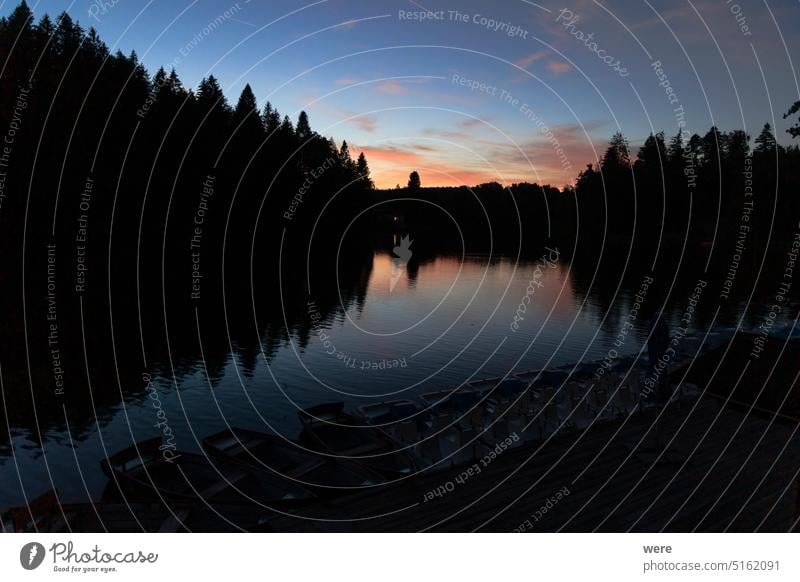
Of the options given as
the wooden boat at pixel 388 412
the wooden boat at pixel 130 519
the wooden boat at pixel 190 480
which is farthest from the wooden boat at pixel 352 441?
the wooden boat at pixel 130 519

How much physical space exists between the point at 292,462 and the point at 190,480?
12.6 feet

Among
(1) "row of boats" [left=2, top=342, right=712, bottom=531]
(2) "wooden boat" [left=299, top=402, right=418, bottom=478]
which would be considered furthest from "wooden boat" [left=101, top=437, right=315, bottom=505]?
(2) "wooden boat" [left=299, top=402, right=418, bottom=478]

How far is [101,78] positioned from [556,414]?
86809 mm

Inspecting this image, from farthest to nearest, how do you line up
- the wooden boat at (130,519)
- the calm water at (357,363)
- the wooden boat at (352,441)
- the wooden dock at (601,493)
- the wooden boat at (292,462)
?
the calm water at (357,363)
the wooden boat at (352,441)
the wooden boat at (292,462)
the wooden boat at (130,519)
the wooden dock at (601,493)

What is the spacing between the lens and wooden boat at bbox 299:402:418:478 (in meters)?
18.9

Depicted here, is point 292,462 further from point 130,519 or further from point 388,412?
point 130,519

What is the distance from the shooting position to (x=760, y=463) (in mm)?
17078

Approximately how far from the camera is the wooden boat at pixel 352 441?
61.9ft

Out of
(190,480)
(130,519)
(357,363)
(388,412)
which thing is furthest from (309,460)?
(357,363)

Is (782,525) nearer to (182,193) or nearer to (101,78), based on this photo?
(101,78)

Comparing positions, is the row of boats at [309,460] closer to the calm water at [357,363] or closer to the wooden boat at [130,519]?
the wooden boat at [130,519]

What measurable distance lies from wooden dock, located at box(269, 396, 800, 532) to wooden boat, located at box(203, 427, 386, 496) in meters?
2.53

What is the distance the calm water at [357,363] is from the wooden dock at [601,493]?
15157mm
